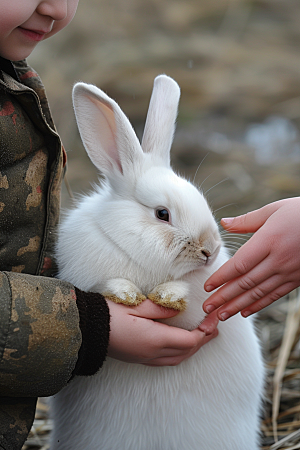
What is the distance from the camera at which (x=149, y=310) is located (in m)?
1.18

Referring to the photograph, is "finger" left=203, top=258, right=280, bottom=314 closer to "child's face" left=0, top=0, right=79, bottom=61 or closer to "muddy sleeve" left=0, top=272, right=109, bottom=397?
"muddy sleeve" left=0, top=272, right=109, bottom=397

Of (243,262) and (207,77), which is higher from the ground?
(243,262)

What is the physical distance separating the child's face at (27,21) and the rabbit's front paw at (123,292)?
590 millimetres

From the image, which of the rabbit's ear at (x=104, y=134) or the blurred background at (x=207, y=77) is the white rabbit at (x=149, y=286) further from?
the blurred background at (x=207, y=77)

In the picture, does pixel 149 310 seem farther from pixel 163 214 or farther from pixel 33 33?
pixel 33 33

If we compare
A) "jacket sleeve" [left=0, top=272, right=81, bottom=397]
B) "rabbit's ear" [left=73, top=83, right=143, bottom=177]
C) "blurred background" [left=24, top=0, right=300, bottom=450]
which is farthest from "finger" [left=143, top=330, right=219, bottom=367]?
"blurred background" [left=24, top=0, right=300, bottom=450]

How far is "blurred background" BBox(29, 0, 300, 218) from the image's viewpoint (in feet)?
9.89

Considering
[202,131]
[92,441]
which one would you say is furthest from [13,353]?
[202,131]

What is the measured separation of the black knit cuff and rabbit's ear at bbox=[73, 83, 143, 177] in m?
0.37

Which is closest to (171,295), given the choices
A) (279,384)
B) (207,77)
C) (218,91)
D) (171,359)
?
(171,359)

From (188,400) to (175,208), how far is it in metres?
0.49

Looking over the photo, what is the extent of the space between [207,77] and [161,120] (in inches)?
111

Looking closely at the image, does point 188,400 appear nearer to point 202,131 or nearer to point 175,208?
point 175,208

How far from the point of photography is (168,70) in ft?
13.0
